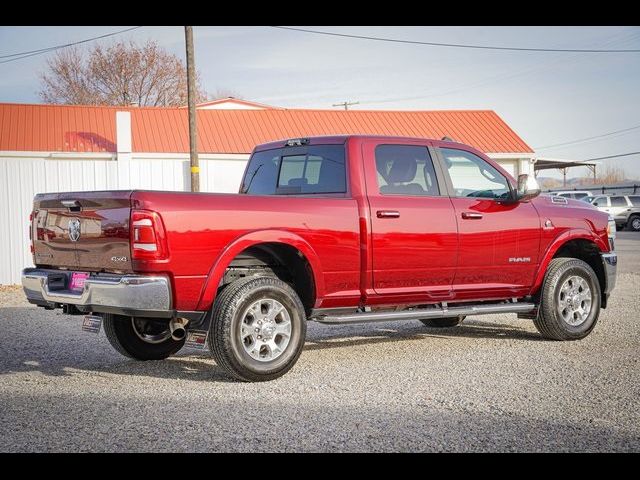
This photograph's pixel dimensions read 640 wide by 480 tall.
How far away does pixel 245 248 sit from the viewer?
642cm

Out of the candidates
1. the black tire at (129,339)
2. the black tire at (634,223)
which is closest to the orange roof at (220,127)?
the black tire at (129,339)

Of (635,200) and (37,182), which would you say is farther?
(635,200)

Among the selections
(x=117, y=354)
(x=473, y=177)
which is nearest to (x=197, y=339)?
(x=117, y=354)

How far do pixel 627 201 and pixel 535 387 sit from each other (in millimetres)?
34818

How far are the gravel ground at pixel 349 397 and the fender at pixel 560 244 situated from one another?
0.67 meters

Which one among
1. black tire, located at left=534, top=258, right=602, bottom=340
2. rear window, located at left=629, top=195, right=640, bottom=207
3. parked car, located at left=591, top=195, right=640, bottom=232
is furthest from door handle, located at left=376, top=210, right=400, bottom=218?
rear window, located at left=629, top=195, right=640, bottom=207

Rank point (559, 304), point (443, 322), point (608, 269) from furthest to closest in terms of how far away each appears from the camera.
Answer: point (443, 322), point (608, 269), point (559, 304)

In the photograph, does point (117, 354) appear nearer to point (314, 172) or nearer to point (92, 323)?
point (92, 323)

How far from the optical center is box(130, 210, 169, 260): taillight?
5.88m

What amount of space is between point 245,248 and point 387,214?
4.55ft

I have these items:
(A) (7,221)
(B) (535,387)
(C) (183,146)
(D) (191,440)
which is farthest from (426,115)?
(D) (191,440)

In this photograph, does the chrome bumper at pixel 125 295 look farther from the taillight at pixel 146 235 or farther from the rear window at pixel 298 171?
the rear window at pixel 298 171

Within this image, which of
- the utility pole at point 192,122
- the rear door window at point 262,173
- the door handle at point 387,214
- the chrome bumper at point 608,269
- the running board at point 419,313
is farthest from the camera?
the utility pole at point 192,122

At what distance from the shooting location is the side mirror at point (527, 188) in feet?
25.7
